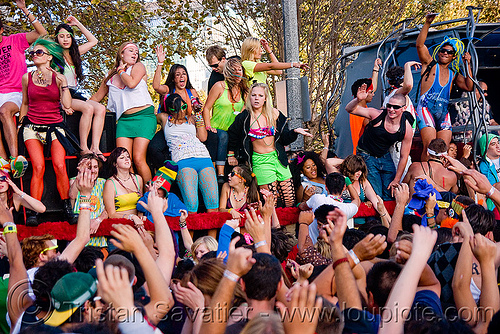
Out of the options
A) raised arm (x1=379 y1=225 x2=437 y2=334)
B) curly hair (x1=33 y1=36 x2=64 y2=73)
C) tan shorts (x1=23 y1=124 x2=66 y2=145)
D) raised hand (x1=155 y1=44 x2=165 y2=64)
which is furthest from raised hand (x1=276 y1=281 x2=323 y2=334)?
raised hand (x1=155 y1=44 x2=165 y2=64)

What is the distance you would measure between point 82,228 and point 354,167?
357 cm

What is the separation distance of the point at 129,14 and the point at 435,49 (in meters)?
5.67

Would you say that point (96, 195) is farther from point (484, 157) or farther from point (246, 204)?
point (484, 157)

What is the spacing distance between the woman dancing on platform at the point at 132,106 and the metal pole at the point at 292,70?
1698 millimetres

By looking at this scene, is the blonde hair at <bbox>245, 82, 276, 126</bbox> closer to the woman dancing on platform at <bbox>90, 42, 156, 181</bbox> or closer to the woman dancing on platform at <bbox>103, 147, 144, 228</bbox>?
the woman dancing on platform at <bbox>90, 42, 156, 181</bbox>

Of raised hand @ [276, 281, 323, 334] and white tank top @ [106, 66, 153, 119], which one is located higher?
white tank top @ [106, 66, 153, 119]

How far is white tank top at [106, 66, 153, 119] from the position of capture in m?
6.29

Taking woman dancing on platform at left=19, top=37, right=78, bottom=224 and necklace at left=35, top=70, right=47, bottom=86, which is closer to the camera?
woman dancing on platform at left=19, top=37, right=78, bottom=224

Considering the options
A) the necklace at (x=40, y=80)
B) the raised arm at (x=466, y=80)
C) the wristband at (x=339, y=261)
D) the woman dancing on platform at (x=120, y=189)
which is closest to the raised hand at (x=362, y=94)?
the raised arm at (x=466, y=80)

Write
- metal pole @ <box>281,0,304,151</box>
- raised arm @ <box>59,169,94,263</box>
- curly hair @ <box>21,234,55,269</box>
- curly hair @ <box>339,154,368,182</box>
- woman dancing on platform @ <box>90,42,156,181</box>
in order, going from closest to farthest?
raised arm @ <box>59,169,94,263</box>, curly hair @ <box>21,234,55,269</box>, woman dancing on platform @ <box>90,42,156,181</box>, curly hair @ <box>339,154,368,182</box>, metal pole @ <box>281,0,304,151</box>

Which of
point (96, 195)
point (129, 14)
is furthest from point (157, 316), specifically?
point (129, 14)

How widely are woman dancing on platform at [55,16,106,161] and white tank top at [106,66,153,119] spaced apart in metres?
0.21

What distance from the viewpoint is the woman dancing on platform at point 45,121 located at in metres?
5.73

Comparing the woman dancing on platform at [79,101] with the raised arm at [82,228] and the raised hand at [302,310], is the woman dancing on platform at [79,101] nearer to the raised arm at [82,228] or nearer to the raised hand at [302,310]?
the raised arm at [82,228]
